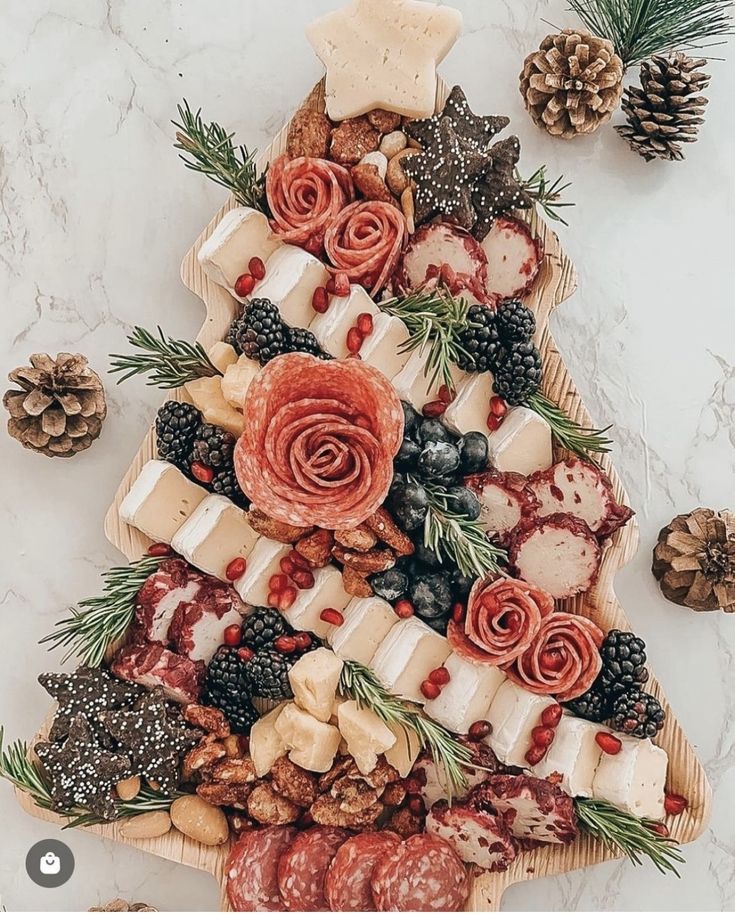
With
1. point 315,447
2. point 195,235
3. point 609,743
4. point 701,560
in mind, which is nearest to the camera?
point 315,447

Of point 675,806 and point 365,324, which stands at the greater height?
point 365,324

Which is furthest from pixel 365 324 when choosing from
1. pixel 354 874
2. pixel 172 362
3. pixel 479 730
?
pixel 354 874

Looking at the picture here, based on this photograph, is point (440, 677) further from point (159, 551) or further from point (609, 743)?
point (159, 551)

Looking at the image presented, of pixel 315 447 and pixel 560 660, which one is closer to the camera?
pixel 315 447

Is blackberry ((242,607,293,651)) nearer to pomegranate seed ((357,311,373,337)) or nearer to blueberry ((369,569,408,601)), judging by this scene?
blueberry ((369,569,408,601))

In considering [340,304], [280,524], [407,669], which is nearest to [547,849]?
[407,669]

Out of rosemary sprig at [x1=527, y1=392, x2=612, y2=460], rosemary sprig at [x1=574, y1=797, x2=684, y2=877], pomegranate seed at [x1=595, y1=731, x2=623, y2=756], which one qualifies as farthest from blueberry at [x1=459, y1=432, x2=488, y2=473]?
rosemary sprig at [x1=574, y1=797, x2=684, y2=877]
